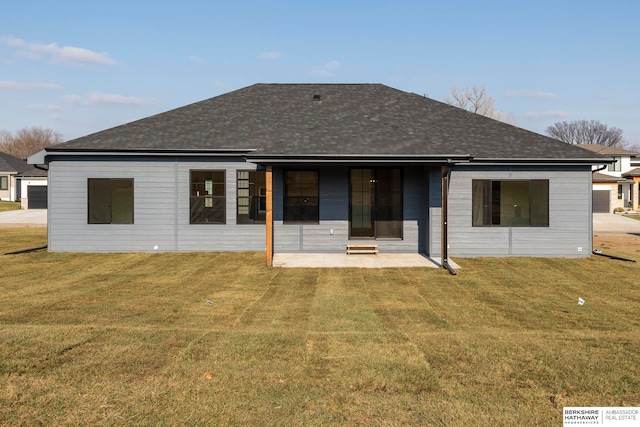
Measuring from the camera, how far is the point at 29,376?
4.66m

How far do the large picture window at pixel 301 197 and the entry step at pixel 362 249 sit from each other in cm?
151

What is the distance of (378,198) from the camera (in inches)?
579

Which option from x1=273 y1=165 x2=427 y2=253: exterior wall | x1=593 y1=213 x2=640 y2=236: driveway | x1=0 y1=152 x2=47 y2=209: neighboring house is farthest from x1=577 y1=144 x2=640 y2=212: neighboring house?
x1=0 y1=152 x2=47 y2=209: neighboring house

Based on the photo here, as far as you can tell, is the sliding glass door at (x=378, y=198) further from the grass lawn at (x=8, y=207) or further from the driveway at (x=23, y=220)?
the grass lawn at (x=8, y=207)

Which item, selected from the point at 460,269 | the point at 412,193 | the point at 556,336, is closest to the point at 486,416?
the point at 556,336

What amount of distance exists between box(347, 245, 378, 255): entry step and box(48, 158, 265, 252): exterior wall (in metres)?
3.10

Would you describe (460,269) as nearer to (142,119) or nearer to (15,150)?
(142,119)

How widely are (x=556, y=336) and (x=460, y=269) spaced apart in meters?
5.91

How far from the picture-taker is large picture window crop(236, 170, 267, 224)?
14.8 m

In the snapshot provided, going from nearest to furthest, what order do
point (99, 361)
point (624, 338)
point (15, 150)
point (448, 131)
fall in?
point (99, 361), point (624, 338), point (448, 131), point (15, 150)

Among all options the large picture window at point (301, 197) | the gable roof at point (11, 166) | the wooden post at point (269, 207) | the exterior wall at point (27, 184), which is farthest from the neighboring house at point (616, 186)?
the gable roof at point (11, 166)

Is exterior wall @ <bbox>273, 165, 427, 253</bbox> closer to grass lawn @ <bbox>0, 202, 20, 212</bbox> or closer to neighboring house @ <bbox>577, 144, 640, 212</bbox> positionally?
neighboring house @ <bbox>577, 144, 640, 212</bbox>

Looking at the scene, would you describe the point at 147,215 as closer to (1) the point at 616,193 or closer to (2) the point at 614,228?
(2) the point at 614,228

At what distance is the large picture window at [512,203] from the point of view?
14.2 metres
